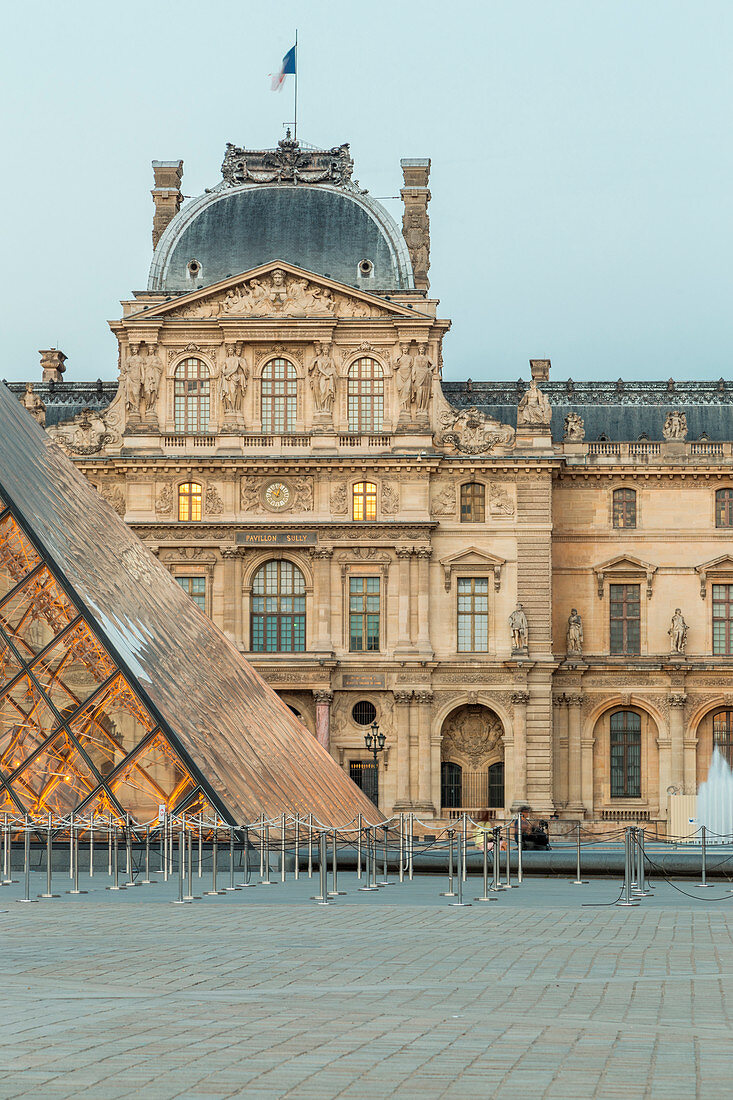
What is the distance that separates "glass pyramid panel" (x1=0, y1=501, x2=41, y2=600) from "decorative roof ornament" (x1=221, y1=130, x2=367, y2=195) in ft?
96.7

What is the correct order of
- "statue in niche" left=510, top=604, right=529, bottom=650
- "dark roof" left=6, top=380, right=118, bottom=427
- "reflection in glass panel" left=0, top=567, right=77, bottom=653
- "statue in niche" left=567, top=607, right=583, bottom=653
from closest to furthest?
"reflection in glass panel" left=0, top=567, right=77, bottom=653, "statue in niche" left=510, top=604, right=529, bottom=650, "statue in niche" left=567, top=607, right=583, bottom=653, "dark roof" left=6, top=380, right=118, bottom=427

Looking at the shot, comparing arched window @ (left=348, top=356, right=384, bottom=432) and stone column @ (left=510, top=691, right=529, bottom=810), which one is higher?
arched window @ (left=348, top=356, right=384, bottom=432)

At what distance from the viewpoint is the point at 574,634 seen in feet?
173

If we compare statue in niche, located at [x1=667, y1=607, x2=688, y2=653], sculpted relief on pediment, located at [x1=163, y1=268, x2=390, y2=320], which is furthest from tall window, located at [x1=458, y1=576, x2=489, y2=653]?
sculpted relief on pediment, located at [x1=163, y1=268, x2=390, y2=320]

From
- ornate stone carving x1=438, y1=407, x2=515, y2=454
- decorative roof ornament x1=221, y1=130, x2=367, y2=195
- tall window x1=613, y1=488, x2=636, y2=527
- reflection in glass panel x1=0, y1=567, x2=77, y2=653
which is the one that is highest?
decorative roof ornament x1=221, y1=130, x2=367, y2=195

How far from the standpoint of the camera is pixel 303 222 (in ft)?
176

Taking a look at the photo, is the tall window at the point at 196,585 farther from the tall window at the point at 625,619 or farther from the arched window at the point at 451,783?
the tall window at the point at 625,619

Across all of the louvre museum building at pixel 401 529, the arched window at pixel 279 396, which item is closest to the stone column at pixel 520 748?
the louvre museum building at pixel 401 529

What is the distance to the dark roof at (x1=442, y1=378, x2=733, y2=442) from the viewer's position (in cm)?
5609

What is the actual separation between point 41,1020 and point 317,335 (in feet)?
140

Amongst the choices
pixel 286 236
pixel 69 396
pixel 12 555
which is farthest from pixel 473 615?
pixel 12 555

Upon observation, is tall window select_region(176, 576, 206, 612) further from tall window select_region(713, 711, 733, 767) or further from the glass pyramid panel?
the glass pyramid panel

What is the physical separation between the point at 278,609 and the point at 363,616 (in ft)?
8.17

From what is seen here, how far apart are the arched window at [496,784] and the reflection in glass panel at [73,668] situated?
89.1ft
